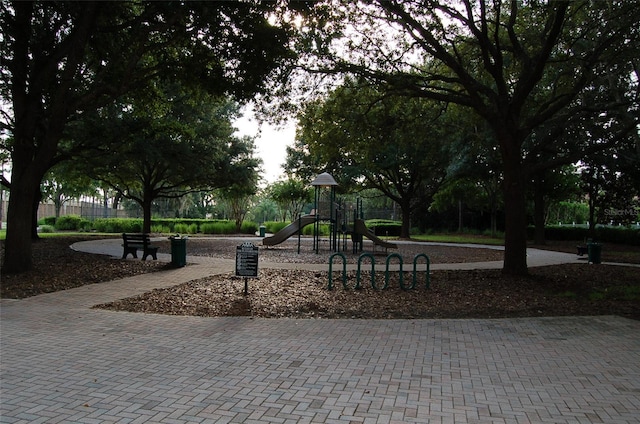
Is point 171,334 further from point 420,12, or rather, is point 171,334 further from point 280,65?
point 420,12

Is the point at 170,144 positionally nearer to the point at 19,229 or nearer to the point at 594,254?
the point at 19,229

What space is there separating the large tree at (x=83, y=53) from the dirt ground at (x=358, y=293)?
2309 mm

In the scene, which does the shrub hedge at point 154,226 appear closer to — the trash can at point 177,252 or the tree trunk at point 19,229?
the trash can at point 177,252

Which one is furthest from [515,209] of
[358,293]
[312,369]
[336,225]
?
[336,225]

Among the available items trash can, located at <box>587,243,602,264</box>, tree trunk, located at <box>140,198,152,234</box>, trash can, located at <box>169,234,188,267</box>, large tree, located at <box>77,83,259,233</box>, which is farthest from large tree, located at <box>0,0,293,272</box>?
tree trunk, located at <box>140,198,152,234</box>

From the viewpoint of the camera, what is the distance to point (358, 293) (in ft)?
33.6

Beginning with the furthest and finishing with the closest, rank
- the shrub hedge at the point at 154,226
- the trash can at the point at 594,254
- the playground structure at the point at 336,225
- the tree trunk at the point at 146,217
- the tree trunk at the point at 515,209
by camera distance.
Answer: the shrub hedge at the point at 154,226 → the tree trunk at the point at 146,217 → the playground structure at the point at 336,225 → the trash can at the point at 594,254 → the tree trunk at the point at 515,209

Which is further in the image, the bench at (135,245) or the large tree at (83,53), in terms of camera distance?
the bench at (135,245)

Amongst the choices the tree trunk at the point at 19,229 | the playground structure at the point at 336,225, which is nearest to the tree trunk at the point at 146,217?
the playground structure at the point at 336,225

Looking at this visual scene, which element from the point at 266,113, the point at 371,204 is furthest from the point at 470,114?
the point at 371,204

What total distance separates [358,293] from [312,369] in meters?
5.15

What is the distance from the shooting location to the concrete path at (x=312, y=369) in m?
4.03

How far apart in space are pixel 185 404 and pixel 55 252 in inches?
597

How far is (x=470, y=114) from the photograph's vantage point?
1806cm
